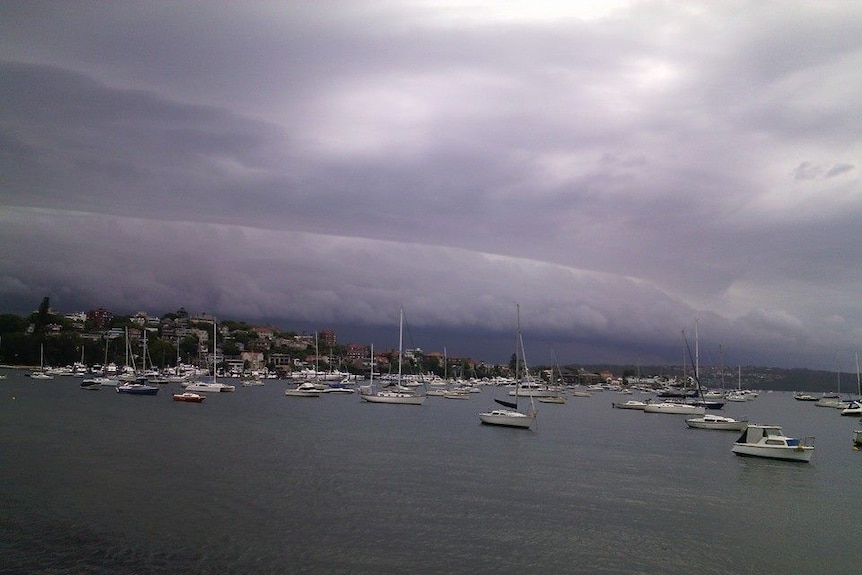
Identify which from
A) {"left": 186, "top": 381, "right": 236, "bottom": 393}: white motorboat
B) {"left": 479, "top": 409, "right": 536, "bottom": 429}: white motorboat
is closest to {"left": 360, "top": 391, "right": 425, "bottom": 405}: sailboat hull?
{"left": 186, "top": 381, "right": 236, "bottom": 393}: white motorboat

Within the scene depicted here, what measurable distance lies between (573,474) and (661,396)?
125 metres

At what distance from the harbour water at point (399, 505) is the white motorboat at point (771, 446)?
1019 millimetres

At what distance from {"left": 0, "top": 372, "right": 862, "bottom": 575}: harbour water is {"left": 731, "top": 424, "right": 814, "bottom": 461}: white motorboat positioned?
40.1 inches

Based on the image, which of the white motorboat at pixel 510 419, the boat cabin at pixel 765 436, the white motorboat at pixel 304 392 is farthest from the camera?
the white motorboat at pixel 304 392

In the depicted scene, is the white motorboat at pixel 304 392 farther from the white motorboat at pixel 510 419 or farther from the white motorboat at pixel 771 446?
the white motorboat at pixel 771 446

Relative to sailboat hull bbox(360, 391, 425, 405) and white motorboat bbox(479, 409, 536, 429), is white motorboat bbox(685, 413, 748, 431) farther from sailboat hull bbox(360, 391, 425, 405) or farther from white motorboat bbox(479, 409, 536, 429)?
sailboat hull bbox(360, 391, 425, 405)

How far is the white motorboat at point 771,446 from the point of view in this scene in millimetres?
56094

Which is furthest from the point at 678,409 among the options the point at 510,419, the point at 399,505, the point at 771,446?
the point at 399,505

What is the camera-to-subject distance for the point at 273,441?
57.8m

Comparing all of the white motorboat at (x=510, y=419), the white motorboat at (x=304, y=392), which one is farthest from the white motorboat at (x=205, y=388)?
the white motorboat at (x=510, y=419)

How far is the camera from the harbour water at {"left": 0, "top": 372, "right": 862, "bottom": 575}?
25.8 meters

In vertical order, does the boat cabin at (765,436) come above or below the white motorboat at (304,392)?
above

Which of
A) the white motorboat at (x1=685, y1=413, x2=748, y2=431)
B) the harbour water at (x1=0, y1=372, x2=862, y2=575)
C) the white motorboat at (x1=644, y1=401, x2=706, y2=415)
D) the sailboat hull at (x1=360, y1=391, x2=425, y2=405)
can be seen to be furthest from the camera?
the sailboat hull at (x1=360, y1=391, x2=425, y2=405)

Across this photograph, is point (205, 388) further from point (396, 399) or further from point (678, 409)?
point (678, 409)
